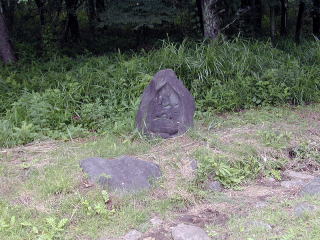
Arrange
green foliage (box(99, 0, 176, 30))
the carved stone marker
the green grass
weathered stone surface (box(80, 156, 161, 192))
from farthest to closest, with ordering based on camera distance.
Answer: green foliage (box(99, 0, 176, 30)) < the carved stone marker < weathered stone surface (box(80, 156, 161, 192)) < the green grass

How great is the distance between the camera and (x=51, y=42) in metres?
10.7

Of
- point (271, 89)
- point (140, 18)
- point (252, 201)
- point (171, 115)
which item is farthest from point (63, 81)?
point (252, 201)

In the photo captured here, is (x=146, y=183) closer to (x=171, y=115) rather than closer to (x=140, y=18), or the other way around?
(x=171, y=115)

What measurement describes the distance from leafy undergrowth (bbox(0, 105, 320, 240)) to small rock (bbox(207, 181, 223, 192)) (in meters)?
0.05

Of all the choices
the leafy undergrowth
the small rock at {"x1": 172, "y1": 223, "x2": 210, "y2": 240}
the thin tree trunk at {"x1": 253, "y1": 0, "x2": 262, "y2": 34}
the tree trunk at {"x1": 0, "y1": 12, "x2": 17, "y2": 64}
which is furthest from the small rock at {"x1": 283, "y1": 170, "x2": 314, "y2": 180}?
the thin tree trunk at {"x1": 253, "y1": 0, "x2": 262, "y2": 34}

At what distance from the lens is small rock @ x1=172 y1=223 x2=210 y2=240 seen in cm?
373

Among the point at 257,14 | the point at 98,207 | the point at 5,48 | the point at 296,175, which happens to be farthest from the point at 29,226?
the point at 257,14

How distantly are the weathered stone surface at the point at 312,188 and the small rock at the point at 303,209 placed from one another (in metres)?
0.31

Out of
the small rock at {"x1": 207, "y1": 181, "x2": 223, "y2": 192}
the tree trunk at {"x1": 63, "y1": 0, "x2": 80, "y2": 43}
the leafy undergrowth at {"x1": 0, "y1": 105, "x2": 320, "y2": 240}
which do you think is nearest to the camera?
the leafy undergrowth at {"x1": 0, "y1": 105, "x2": 320, "y2": 240}

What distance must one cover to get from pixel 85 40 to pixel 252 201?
893cm

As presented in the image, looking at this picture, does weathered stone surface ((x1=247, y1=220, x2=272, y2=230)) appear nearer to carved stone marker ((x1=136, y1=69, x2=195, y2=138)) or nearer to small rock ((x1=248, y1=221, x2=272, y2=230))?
small rock ((x1=248, y1=221, x2=272, y2=230))

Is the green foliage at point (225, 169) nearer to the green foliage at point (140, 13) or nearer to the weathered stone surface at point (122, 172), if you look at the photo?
the weathered stone surface at point (122, 172)

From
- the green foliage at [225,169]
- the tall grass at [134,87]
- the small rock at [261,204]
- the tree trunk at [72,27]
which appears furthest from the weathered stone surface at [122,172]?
the tree trunk at [72,27]

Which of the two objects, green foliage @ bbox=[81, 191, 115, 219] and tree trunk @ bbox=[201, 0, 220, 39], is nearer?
green foliage @ bbox=[81, 191, 115, 219]
